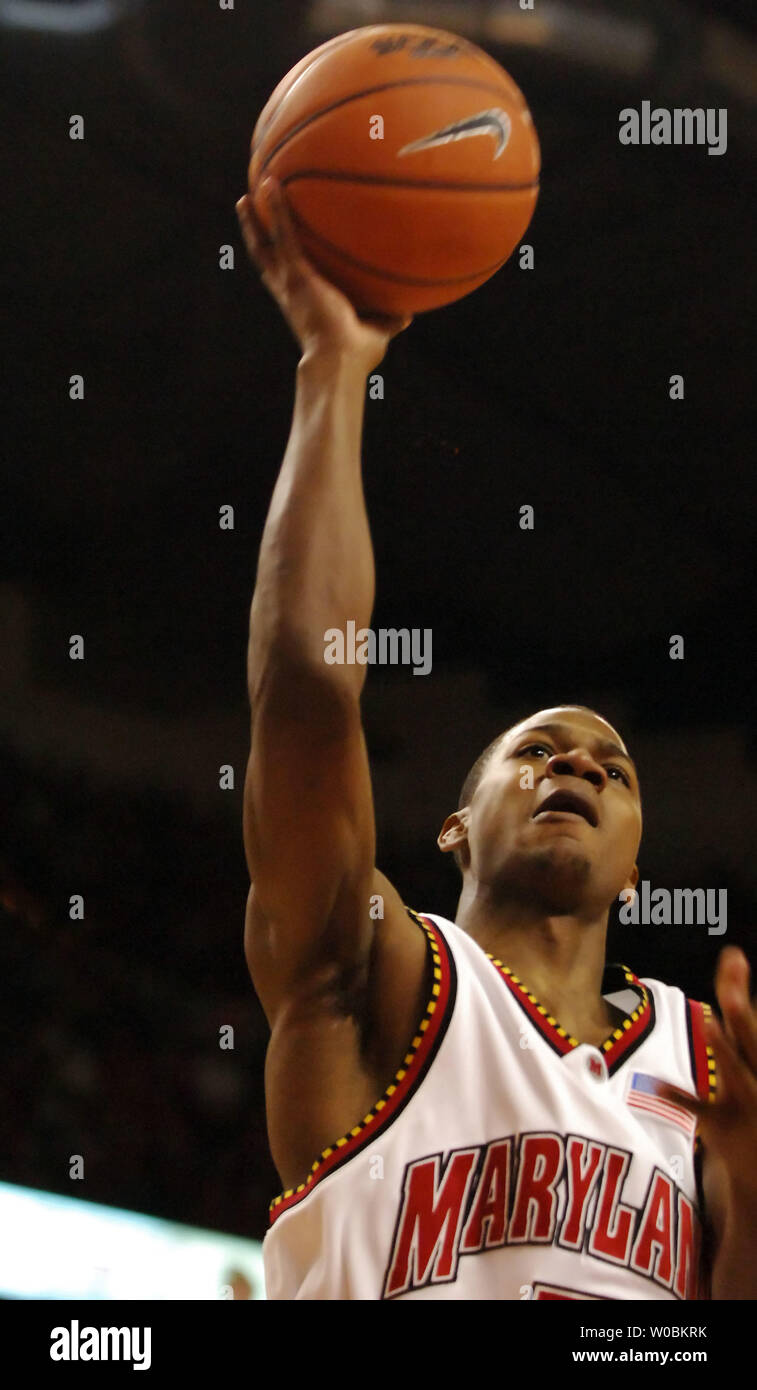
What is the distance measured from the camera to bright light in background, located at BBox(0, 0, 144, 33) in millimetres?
3848

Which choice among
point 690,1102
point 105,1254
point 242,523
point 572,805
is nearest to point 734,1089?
point 690,1102

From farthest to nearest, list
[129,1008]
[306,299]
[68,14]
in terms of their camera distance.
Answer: [68,14] → [129,1008] → [306,299]

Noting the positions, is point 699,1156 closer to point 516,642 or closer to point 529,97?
point 516,642

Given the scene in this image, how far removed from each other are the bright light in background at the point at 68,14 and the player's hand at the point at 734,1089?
3378mm

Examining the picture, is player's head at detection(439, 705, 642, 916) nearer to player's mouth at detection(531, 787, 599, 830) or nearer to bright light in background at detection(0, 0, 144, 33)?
player's mouth at detection(531, 787, 599, 830)

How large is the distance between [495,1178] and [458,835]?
57 cm

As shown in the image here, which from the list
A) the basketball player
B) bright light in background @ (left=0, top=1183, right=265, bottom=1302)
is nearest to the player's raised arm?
the basketball player

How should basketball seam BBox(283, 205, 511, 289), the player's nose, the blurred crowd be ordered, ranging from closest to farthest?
basketball seam BBox(283, 205, 511, 289) → the player's nose → the blurred crowd

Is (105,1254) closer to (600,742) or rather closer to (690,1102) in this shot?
(600,742)

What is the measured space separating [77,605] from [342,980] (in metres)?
2.56

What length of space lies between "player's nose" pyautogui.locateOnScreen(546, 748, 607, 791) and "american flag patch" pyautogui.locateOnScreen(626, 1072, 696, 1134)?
41 cm

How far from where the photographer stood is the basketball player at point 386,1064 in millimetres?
1588

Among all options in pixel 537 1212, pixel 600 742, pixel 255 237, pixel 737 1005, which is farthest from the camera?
pixel 600 742

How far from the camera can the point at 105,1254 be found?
3131mm
